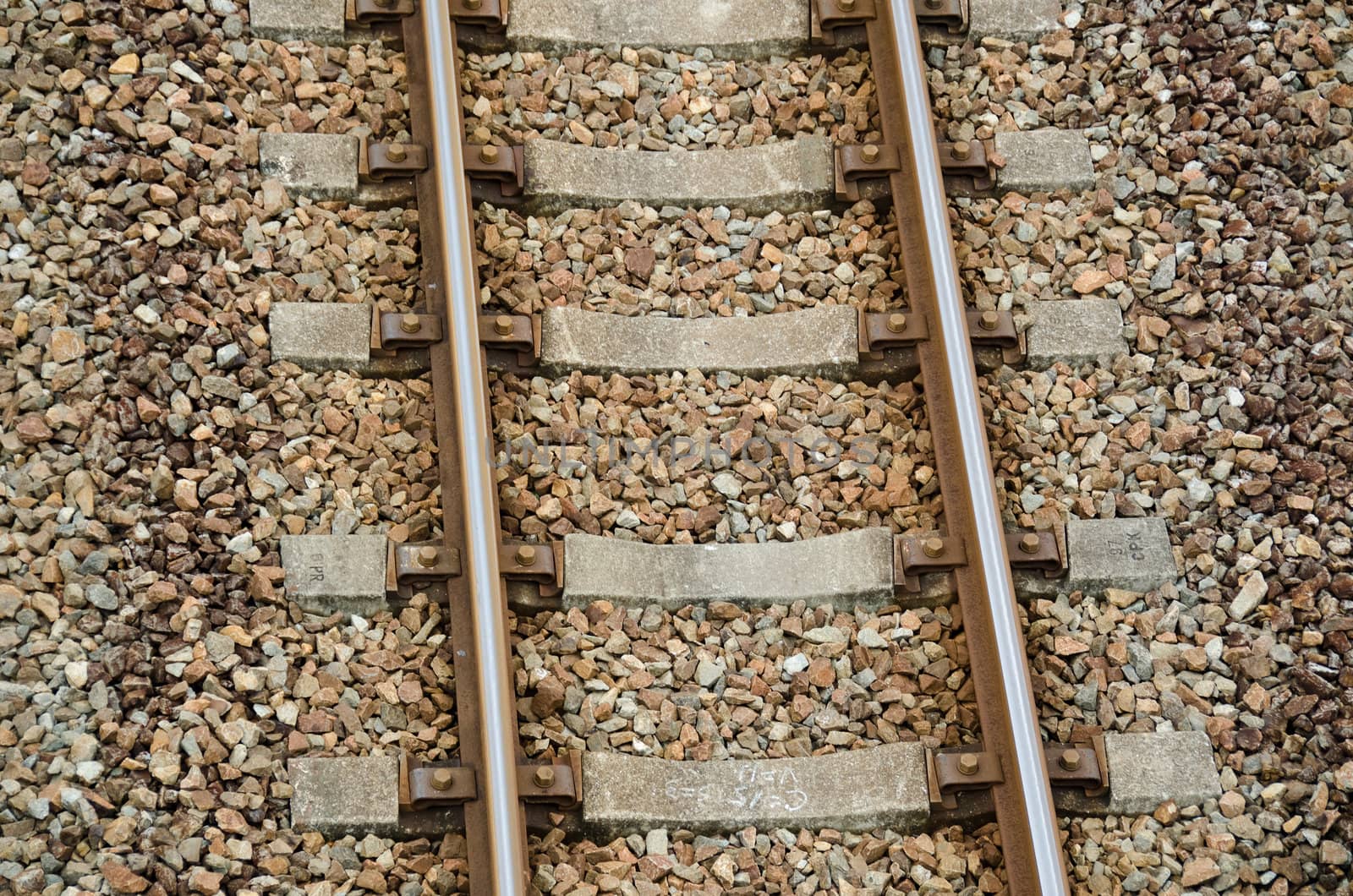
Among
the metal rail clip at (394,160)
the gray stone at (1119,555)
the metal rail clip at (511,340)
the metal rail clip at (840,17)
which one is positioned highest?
the metal rail clip at (840,17)

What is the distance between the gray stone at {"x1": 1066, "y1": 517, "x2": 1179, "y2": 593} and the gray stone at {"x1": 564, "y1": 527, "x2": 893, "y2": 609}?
19.4 inches

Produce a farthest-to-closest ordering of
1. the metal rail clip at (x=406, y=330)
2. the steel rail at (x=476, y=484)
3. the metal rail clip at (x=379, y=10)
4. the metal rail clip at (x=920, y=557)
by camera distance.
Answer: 1. the metal rail clip at (x=379, y=10)
2. the metal rail clip at (x=406, y=330)
3. the metal rail clip at (x=920, y=557)
4. the steel rail at (x=476, y=484)

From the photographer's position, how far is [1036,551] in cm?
437

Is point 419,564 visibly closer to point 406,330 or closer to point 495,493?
point 495,493

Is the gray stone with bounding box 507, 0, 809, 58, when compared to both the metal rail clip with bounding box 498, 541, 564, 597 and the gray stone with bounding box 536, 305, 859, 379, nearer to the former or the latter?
the gray stone with bounding box 536, 305, 859, 379

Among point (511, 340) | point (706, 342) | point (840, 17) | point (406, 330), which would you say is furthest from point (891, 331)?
point (406, 330)

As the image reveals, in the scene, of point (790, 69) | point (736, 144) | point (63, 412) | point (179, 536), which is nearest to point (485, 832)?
point (179, 536)

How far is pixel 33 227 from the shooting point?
15.3ft

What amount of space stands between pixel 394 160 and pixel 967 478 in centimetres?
187

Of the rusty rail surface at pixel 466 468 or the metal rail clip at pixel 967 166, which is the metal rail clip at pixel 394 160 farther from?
the metal rail clip at pixel 967 166

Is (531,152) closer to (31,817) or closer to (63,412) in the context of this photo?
(63,412)

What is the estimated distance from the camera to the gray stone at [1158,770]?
4.08 meters

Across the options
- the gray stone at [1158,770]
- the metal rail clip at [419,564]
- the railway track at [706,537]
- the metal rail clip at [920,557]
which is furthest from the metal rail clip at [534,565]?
the gray stone at [1158,770]

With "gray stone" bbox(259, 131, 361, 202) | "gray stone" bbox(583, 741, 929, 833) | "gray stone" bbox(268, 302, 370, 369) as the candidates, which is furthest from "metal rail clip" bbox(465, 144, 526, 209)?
"gray stone" bbox(583, 741, 929, 833)
